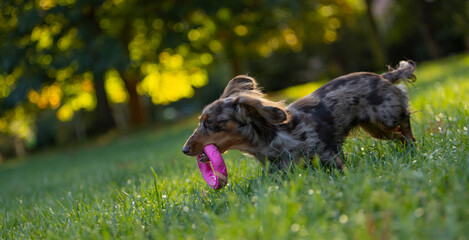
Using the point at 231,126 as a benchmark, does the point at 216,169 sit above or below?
below

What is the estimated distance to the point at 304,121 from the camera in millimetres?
4098

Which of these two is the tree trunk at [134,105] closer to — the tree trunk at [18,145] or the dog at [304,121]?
the tree trunk at [18,145]

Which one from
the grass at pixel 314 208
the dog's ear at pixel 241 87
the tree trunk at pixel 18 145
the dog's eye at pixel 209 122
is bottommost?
the tree trunk at pixel 18 145

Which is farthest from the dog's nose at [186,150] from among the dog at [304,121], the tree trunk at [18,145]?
the tree trunk at [18,145]

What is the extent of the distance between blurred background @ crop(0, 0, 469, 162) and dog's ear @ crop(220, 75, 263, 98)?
1027cm

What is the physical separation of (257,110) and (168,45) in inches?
578

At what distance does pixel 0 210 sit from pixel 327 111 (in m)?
3.84

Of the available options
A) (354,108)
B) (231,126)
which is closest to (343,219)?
(231,126)

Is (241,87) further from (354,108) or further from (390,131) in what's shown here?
(390,131)

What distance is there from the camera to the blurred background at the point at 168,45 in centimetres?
1747

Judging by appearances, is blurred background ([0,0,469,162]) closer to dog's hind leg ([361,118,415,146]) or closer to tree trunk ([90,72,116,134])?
tree trunk ([90,72,116,134])

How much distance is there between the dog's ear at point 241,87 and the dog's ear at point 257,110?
0.45m

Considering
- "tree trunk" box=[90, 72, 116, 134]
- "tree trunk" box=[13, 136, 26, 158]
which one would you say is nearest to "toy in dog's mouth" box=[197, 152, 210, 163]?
"tree trunk" box=[90, 72, 116, 134]

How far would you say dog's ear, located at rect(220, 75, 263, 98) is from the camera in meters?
4.45
